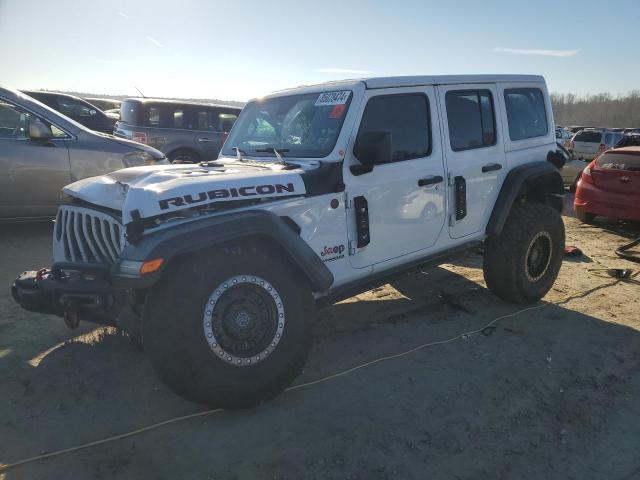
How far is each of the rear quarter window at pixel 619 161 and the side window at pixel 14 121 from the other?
837cm

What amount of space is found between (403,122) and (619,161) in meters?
5.94

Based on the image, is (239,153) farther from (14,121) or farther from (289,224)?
(14,121)

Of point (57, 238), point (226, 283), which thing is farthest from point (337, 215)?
point (57, 238)

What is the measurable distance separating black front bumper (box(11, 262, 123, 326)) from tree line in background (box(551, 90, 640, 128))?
290ft

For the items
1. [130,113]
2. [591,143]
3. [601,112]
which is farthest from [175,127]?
[601,112]

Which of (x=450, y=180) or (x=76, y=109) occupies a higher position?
(x=76, y=109)

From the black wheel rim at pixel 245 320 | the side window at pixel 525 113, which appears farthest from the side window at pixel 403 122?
the black wheel rim at pixel 245 320

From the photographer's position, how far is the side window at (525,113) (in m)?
4.57

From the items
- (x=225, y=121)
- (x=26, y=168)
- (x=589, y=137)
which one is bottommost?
(x=26, y=168)

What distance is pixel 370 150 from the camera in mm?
3184

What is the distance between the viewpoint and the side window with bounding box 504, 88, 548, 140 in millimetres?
4574

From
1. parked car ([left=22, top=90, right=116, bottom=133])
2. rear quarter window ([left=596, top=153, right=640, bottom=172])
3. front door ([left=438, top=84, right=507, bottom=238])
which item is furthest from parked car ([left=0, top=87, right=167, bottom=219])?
rear quarter window ([left=596, top=153, right=640, bottom=172])

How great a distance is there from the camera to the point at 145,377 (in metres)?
3.26

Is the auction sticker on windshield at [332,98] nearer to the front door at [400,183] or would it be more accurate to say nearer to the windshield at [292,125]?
the windshield at [292,125]
